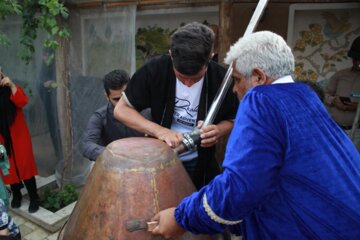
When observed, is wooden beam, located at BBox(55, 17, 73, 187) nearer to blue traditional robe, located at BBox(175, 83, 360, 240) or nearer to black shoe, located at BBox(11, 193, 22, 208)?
black shoe, located at BBox(11, 193, 22, 208)

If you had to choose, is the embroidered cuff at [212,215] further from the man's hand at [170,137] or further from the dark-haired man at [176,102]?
the dark-haired man at [176,102]

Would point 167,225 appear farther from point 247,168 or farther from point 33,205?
point 33,205

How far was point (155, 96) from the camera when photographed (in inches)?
88.0

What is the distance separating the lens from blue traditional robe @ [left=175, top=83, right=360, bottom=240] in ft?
4.05

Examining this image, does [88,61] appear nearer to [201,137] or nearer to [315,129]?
[201,137]

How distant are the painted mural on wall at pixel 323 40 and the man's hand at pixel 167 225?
371 cm

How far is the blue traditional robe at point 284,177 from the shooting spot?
48.6 inches

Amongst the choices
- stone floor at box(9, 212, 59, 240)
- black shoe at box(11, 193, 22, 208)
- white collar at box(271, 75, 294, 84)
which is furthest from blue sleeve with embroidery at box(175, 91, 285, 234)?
black shoe at box(11, 193, 22, 208)

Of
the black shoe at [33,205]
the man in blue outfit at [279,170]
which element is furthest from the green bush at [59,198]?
the man in blue outfit at [279,170]

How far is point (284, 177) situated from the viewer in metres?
1.30

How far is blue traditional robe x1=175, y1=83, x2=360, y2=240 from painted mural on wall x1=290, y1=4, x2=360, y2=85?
3527mm

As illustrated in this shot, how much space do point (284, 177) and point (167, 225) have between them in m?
0.51

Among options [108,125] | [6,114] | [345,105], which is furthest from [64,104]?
[345,105]

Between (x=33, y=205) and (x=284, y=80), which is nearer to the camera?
(x=284, y=80)
